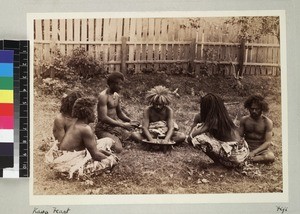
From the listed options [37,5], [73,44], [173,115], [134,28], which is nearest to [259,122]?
[173,115]

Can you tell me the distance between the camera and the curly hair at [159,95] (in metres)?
1.33

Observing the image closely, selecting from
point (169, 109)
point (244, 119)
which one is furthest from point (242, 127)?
point (169, 109)

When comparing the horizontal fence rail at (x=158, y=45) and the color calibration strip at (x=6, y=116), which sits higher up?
the horizontal fence rail at (x=158, y=45)

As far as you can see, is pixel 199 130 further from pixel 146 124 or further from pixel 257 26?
pixel 257 26

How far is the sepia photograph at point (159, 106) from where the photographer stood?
1325 millimetres

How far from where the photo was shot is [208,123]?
1336 millimetres

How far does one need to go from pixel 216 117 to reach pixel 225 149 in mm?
104

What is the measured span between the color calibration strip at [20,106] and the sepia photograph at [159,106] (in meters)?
0.02

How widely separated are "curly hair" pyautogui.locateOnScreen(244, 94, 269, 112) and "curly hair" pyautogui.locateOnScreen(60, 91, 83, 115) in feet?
1.72

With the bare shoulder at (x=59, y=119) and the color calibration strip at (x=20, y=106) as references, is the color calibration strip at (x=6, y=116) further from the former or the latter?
the bare shoulder at (x=59, y=119)

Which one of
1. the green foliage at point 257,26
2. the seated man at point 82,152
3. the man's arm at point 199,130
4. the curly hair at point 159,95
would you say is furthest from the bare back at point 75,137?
the green foliage at point 257,26

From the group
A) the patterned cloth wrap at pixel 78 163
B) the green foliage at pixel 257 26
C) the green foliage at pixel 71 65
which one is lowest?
the patterned cloth wrap at pixel 78 163

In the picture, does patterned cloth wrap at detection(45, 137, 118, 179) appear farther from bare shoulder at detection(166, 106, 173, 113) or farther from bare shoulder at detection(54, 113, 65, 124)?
bare shoulder at detection(166, 106, 173, 113)

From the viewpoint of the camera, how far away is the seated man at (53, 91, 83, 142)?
4.37 feet
